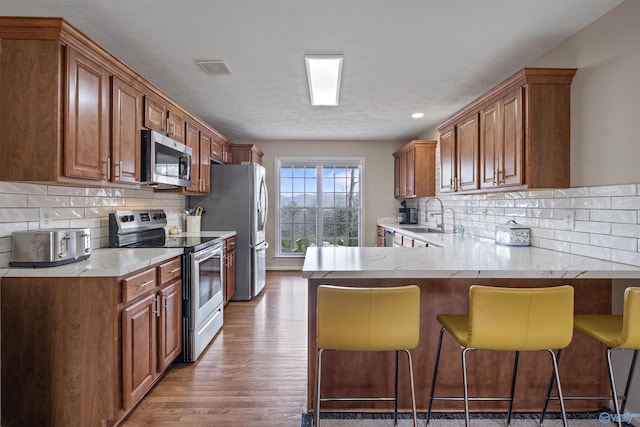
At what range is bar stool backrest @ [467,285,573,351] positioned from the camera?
1595 mm

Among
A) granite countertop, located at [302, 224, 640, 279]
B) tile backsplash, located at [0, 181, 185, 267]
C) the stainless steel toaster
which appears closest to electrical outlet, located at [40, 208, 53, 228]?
tile backsplash, located at [0, 181, 185, 267]

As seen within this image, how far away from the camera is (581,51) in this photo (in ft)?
7.91

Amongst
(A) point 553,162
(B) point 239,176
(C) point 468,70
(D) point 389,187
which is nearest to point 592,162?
(A) point 553,162

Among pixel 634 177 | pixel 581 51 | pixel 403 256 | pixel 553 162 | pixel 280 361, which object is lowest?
pixel 280 361

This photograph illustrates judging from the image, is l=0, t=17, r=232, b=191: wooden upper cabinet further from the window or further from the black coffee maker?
the black coffee maker

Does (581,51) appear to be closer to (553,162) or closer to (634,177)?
(553,162)

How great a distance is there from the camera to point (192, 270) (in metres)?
2.81

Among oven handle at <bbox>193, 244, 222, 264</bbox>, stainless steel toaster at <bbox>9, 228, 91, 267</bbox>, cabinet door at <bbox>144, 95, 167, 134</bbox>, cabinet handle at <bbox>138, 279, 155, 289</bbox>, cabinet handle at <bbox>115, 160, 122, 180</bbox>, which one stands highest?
cabinet door at <bbox>144, 95, 167, 134</bbox>

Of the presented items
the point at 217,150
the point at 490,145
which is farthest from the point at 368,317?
the point at 217,150

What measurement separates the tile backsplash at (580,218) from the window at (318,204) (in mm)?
3072

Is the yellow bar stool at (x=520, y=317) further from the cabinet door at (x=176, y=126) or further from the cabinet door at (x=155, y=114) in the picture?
the cabinet door at (x=176, y=126)

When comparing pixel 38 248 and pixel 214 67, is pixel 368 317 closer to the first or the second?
pixel 38 248

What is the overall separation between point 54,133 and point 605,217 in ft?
10.5

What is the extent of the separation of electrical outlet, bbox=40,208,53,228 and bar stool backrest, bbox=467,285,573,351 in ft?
8.18
